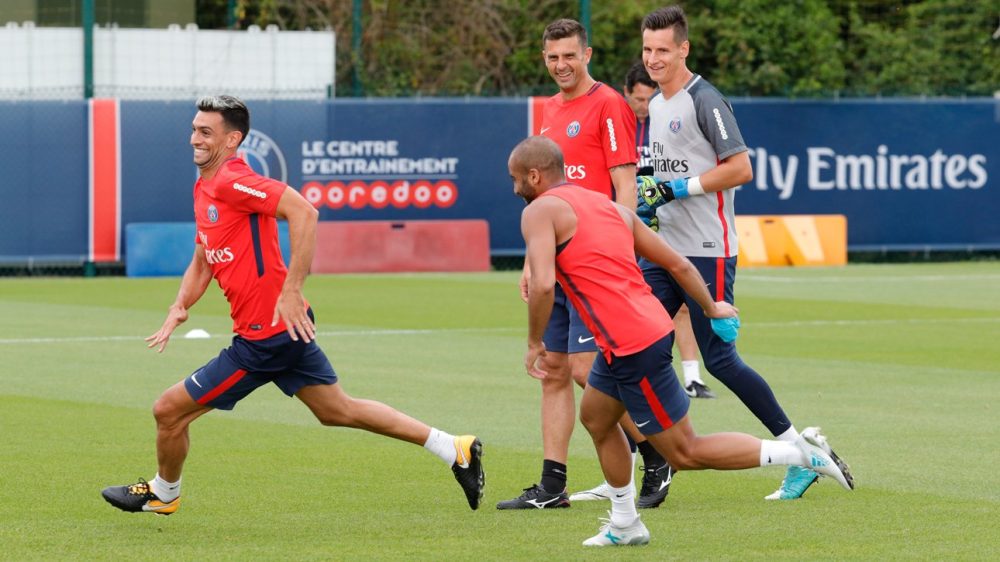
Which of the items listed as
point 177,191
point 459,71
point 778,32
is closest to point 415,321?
point 177,191

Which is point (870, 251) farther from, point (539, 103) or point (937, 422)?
point (937, 422)

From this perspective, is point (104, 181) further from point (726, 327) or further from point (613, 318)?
point (613, 318)

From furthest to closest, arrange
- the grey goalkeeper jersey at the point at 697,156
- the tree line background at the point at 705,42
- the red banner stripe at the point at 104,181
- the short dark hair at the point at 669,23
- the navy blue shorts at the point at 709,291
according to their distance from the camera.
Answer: the tree line background at the point at 705,42, the red banner stripe at the point at 104,181, the short dark hair at the point at 669,23, the grey goalkeeper jersey at the point at 697,156, the navy blue shorts at the point at 709,291

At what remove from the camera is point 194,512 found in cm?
809

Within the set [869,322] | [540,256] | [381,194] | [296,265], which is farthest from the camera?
[381,194]

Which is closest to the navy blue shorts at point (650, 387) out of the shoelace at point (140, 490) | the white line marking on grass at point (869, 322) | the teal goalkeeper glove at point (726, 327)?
the teal goalkeeper glove at point (726, 327)

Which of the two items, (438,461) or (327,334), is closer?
(438,461)

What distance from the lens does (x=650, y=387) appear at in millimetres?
7145

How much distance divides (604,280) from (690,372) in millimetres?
5543

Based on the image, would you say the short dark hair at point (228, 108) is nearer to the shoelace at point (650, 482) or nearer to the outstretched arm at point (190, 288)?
the outstretched arm at point (190, 288)

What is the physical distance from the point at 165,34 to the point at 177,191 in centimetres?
298

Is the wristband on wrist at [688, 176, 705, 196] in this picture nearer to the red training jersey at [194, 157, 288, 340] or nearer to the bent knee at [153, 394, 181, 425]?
the red training jersey at [194, 157, 288, 340]

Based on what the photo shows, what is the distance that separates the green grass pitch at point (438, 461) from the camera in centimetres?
739

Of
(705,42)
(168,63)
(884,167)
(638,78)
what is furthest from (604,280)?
(705,42)
